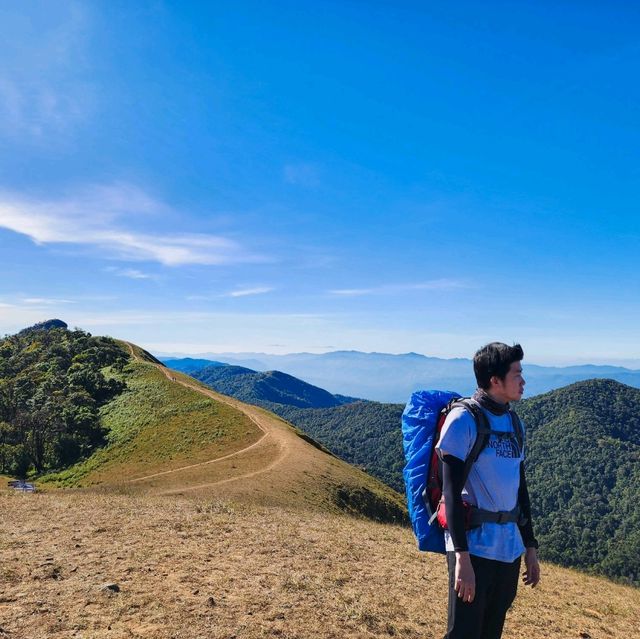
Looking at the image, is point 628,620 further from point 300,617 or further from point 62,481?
point 62,481

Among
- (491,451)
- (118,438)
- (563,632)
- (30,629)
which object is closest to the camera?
(491,451)

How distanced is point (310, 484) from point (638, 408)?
190 meters

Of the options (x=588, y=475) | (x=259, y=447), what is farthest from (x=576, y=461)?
(x=259, y=447)

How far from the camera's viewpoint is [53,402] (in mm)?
58594

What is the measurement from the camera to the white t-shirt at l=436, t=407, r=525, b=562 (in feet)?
14.3

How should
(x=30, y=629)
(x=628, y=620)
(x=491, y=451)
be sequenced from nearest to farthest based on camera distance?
(x=491, y=451) → (x=30, y=629) → (x=628, y=620)

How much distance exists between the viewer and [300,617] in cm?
797

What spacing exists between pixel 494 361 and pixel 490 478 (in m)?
1.15

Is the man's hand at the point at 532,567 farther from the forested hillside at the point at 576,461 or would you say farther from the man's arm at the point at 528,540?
the forested hillside at the point at 576,461

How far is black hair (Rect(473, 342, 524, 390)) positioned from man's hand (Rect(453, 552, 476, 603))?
1.62 meters

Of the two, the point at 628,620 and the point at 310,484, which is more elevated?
the point at 628,620

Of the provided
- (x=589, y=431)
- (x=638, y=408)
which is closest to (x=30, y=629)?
(x=589, y=431)

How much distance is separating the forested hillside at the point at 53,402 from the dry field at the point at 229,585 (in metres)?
40.3

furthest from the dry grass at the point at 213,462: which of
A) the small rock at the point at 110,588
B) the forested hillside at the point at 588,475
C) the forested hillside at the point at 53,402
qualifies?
the forested hillside at the point at 588,475
